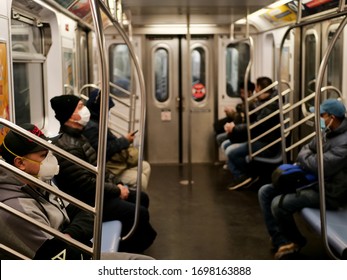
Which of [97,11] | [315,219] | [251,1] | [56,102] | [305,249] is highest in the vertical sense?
[251,1]

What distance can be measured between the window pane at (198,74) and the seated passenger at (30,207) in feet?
20.3

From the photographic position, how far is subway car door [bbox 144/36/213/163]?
847 centimetres

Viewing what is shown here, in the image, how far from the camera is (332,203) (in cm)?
383

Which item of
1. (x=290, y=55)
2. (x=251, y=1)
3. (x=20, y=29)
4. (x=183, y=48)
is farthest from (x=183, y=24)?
(x=20, y=29)

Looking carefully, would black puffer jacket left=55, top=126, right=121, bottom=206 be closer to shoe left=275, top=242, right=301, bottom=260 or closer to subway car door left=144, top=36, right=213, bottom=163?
shoe left=275, top=242, right=301, bottom=260

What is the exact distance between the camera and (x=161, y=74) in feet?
28.0

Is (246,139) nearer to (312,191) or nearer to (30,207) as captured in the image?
(312,191)

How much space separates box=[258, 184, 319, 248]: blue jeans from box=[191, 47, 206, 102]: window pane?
418 centimetres

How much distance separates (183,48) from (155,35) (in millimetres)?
495

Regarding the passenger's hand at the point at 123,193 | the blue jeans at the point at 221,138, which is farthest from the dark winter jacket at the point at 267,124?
the passenger's hand at the point at 123,193

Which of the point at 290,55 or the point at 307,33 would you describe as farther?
the point at 290,55

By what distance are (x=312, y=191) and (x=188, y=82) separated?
4248 millimetres

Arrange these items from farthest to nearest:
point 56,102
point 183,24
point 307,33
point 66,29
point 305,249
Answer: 1. point 183,24
2. point 307,33
3. point 66,29
4. point 305,249
5. point 56,102

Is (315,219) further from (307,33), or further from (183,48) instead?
(183,48)
